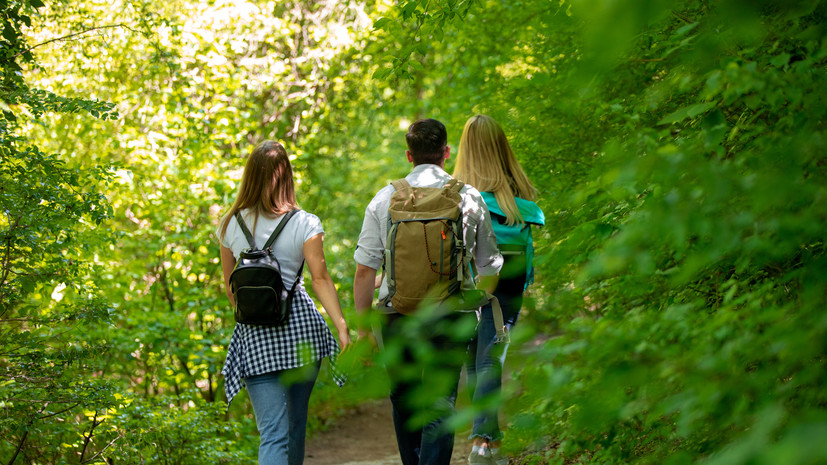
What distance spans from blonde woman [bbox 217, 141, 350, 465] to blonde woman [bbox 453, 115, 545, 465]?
961 mm

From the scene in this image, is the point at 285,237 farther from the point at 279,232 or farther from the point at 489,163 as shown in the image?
the point at 489,163

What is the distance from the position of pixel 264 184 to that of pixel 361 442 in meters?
6.30

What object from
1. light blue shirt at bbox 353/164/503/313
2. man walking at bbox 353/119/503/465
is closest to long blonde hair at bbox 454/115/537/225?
man walking at bbox 353/119/503/465

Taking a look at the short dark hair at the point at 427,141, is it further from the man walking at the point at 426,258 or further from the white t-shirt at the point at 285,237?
the white t-shirt at the point at 285,237

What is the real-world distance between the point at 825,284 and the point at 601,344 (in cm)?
46

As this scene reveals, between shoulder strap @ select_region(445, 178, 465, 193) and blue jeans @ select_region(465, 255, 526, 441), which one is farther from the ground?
shoulder strap @ select_region(445, 178, 465, 193)

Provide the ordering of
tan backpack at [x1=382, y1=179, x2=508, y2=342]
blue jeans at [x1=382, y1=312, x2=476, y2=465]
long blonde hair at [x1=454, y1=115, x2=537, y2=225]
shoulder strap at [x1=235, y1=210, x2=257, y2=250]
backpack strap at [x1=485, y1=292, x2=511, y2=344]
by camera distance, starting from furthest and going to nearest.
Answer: long blonde hair at [x1=454, y1=115, x2=537, y2=225], backpack strap at [x1=485, y1=292, x2=511, y2=344], shoulder strap at [x1=235, y1=210, x2=257, y2=250], tan backpack at [x1=382, y1=179, x2=508, y2=342], blue jeans at [x1=382, y1=312, x2=476, y2=465]

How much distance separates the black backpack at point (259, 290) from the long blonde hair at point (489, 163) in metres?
1.33

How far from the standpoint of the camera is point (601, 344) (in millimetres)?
1547

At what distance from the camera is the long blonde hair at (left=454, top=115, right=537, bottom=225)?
13.8 feet

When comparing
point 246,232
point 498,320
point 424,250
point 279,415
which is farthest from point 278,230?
point 498,320

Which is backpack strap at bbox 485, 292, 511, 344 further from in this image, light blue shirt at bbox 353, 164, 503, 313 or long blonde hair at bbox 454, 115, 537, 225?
long blonde hair at bbox 454, 115, 537, 225

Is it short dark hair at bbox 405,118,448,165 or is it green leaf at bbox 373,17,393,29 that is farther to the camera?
short dark hair at bbox 405,118,448,165

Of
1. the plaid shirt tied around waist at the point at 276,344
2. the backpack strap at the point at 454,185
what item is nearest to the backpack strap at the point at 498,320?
the backpack strap at the point at 454,185
